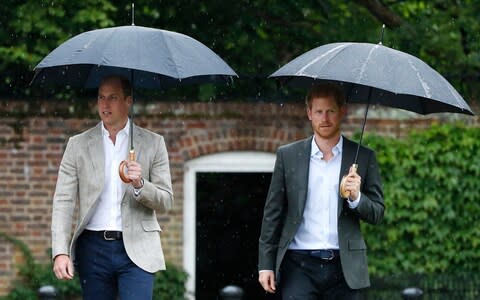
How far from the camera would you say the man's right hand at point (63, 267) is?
20.2ft

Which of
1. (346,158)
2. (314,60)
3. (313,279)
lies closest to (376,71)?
(314,60)

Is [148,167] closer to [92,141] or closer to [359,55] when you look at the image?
[92,141]

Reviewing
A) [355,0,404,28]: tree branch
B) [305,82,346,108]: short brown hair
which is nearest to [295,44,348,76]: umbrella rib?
[305,82,346,108]: short brown hair

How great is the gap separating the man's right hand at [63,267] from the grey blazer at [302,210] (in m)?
1.01

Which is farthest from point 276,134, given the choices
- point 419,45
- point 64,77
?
point 64,77

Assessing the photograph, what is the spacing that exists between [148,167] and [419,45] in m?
6.53

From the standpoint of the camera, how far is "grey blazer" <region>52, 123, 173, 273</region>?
621cm

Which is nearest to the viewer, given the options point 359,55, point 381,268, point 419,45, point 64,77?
point 359,55

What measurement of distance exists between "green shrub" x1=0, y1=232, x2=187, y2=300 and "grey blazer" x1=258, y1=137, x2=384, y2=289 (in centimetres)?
513

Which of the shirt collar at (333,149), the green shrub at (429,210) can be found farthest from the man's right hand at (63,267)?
the green shrub at (429,210)

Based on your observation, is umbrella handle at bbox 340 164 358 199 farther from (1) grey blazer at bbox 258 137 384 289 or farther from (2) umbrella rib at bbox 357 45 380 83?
(2) umbrella rib at bbox 357 45 380 83

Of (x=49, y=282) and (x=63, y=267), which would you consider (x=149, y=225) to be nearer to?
(x=63, y=267)

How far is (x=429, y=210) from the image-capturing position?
11.6m

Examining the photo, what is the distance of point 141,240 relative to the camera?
627 cm
